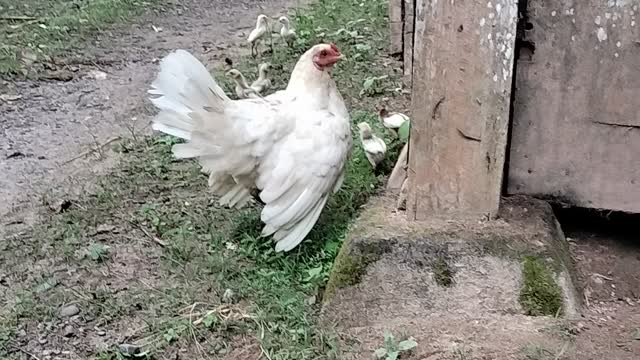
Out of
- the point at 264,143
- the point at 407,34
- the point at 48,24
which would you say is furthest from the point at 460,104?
the point at 48,24

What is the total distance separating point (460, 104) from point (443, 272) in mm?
563

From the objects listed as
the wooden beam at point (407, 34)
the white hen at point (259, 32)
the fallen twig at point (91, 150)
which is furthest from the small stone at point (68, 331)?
the white hen at point (259, 32)

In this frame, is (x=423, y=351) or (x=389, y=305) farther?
(x=389, y=305)

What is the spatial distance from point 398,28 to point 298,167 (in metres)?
2.58

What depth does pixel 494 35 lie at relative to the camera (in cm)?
282

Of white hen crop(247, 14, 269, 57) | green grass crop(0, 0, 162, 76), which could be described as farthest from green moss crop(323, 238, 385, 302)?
green grass crop(0, 0, 162, 76)

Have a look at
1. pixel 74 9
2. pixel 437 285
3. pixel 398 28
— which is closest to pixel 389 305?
pixel 437 285

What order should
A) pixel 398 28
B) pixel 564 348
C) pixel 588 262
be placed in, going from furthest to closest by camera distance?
pixel 398 28, pixel 588 262, pixel 564 348

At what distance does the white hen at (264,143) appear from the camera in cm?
349

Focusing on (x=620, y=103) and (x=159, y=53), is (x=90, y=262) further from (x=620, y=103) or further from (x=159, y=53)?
(x=159, y=53)

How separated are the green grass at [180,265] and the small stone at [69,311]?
3 cm

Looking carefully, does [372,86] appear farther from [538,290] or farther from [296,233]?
[538,290]

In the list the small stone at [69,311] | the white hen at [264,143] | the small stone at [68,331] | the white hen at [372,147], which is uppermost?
the white hen at [264,143]

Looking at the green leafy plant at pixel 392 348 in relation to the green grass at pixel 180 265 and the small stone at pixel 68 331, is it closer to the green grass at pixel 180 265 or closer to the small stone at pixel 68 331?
the green grass at pixel 180 265
